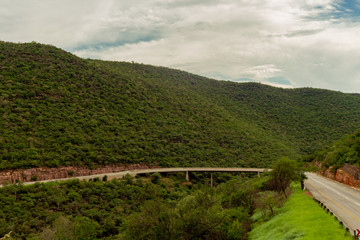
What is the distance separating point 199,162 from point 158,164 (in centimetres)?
1247

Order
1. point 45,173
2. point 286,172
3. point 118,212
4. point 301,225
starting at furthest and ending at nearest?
point 45,173 → point 118,212 → point 286,172 → point 301,225

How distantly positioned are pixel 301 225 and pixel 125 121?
57302mm

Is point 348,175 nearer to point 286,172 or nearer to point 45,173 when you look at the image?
point 286,172

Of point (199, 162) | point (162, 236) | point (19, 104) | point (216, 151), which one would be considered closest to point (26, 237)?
point (162, 236)

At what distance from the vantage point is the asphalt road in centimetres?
1928

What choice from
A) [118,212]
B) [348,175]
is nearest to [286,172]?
[348,175]

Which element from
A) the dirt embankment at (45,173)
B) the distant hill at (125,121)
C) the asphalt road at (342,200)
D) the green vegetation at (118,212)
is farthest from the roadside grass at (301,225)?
the distant hill at (125,121)

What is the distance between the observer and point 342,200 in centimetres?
2512

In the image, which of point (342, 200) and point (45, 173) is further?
A: point (45, 173)

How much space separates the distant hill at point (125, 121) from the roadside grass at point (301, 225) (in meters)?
38.0

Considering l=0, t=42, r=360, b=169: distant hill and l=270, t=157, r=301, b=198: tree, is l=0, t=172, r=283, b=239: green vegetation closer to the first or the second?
l=270, t=157, r=301, b=198: tree

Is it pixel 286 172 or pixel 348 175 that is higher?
pixel 286 172

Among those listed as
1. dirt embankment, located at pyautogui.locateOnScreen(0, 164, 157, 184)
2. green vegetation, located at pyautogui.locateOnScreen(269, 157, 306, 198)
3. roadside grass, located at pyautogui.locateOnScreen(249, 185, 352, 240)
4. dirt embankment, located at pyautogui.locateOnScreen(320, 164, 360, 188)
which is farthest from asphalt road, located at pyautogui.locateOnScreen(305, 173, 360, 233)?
dirt embankment, located at pyautogui.locateOnScreen(0, 164, 157, 184)

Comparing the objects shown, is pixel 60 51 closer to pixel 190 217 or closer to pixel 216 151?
pixel 216 151
